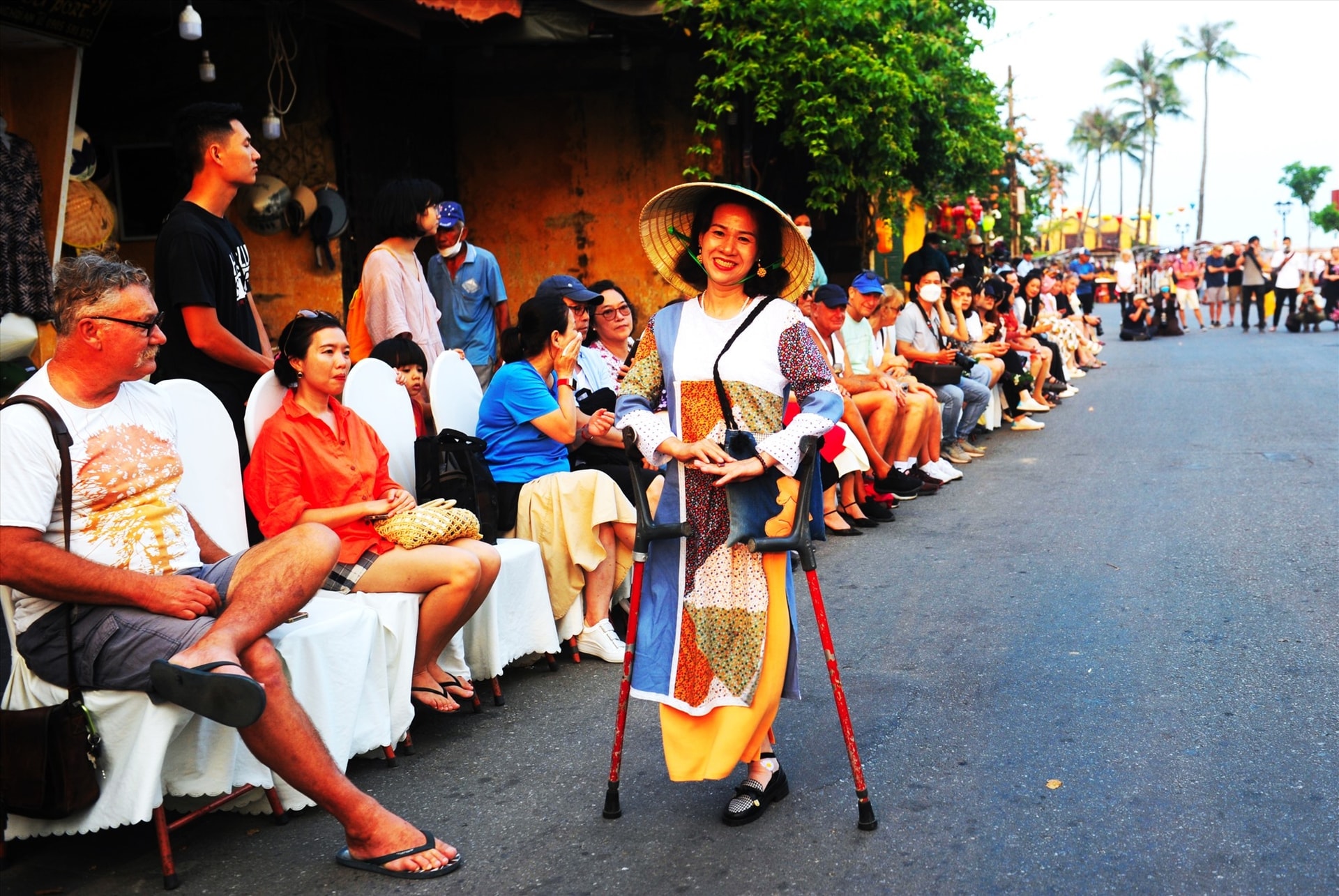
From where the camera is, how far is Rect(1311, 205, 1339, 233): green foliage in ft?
289

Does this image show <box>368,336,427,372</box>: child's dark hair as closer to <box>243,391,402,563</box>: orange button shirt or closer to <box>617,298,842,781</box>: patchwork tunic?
<box>243,391,402,563</box>: orange button shirt

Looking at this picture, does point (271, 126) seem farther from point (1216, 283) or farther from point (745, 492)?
point (1216, 283)

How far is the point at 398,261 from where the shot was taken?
6230mm

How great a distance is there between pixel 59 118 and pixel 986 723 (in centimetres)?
593

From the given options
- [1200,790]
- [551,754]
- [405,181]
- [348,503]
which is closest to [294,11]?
[405,181]

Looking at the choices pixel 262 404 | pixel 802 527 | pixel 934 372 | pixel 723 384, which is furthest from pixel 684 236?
pixel 934 372

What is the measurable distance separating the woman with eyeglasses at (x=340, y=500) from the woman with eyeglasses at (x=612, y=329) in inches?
102

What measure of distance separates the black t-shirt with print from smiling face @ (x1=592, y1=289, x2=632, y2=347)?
2.45m

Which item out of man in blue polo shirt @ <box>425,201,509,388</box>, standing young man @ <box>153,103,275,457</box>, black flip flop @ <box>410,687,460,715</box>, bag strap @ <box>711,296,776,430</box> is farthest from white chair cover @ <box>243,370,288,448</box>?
man in blue polo shirt @ <box>425,201,509,388</box>

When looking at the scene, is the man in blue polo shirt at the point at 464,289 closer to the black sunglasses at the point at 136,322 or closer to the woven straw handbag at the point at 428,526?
the woven straw handbag at the point at 428,526

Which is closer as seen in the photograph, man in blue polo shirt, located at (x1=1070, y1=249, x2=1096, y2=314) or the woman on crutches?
the woman on crutches

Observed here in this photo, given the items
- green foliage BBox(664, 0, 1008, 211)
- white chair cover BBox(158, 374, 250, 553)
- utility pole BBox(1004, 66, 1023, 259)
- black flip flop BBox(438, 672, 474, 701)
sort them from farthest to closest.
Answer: utility pole BBox(1004, 66, 1023, 259), green foliage BBox(664, 0, 1008, 211), black flip flop BBox(438, 672, 474, 701), white chair cover BBox(158, 374, 250, 553)

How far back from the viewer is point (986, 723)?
4359 mm

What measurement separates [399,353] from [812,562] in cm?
273
